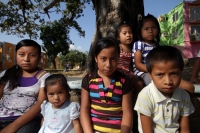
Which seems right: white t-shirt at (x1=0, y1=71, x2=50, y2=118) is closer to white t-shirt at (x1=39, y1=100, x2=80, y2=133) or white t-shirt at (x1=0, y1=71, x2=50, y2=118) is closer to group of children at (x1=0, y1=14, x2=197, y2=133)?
group of children at (x1=0, y1=14, x2=197, y2=133)

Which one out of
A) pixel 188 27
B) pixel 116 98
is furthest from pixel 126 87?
pixel 188 27

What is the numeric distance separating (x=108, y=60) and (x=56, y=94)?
625mm

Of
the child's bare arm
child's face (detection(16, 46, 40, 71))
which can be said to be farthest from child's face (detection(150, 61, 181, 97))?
child's face (detection(16, 46, 40, 71))

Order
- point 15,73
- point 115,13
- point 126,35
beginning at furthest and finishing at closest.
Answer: point 115,13
point 126,35
point 15,73

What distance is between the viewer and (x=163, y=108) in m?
1.63

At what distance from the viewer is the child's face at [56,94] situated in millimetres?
1876

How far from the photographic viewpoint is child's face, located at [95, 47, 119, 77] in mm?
1782

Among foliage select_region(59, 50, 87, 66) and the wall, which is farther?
foliage select_region(59, 50, 87, 66)

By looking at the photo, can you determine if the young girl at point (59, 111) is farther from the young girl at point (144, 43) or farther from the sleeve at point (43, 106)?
the young girl at point (144, 43)

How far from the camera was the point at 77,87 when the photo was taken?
8.10ft

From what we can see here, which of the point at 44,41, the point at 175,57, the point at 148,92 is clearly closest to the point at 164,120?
the point at 148,92

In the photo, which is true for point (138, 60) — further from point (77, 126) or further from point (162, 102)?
point (77, 126)

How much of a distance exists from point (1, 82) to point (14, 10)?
29.5ft

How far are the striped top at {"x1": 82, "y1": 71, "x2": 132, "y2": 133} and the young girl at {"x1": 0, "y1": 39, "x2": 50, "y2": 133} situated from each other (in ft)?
1.93
